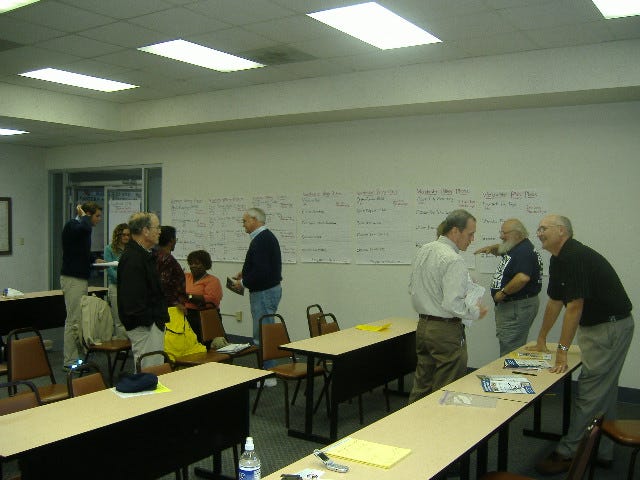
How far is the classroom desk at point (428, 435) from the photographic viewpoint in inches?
85.7

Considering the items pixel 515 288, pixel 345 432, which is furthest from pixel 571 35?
pixel 345 432

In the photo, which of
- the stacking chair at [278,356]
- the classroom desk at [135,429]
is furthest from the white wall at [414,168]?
the classroom desk at [135,429]

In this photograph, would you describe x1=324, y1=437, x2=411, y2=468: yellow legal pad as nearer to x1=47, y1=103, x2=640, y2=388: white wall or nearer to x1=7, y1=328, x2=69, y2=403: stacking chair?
x1=7, y1=328, x2=69, y2=403: stacking chair

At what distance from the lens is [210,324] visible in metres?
5.71

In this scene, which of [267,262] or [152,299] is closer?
[152,299]

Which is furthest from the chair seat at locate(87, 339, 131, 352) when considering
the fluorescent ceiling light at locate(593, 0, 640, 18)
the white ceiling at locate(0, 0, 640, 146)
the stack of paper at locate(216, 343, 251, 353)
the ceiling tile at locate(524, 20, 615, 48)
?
the fluorescent ceiling light at locate(593, 0, 640, 18)

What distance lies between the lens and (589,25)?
4633 millimetres

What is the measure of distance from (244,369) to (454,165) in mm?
3525

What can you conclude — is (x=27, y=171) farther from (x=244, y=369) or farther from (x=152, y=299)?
(x=244, y=369)

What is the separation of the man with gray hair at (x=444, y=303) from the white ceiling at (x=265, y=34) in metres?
1.58

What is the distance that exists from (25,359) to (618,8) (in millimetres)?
4771

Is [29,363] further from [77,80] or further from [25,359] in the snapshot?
[77,80]

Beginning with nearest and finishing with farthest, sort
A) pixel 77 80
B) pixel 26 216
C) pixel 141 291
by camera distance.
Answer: pixel 141 291 → pixel 77 80 → pixel 26 216

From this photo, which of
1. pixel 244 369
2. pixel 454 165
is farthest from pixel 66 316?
pixel 454 165
